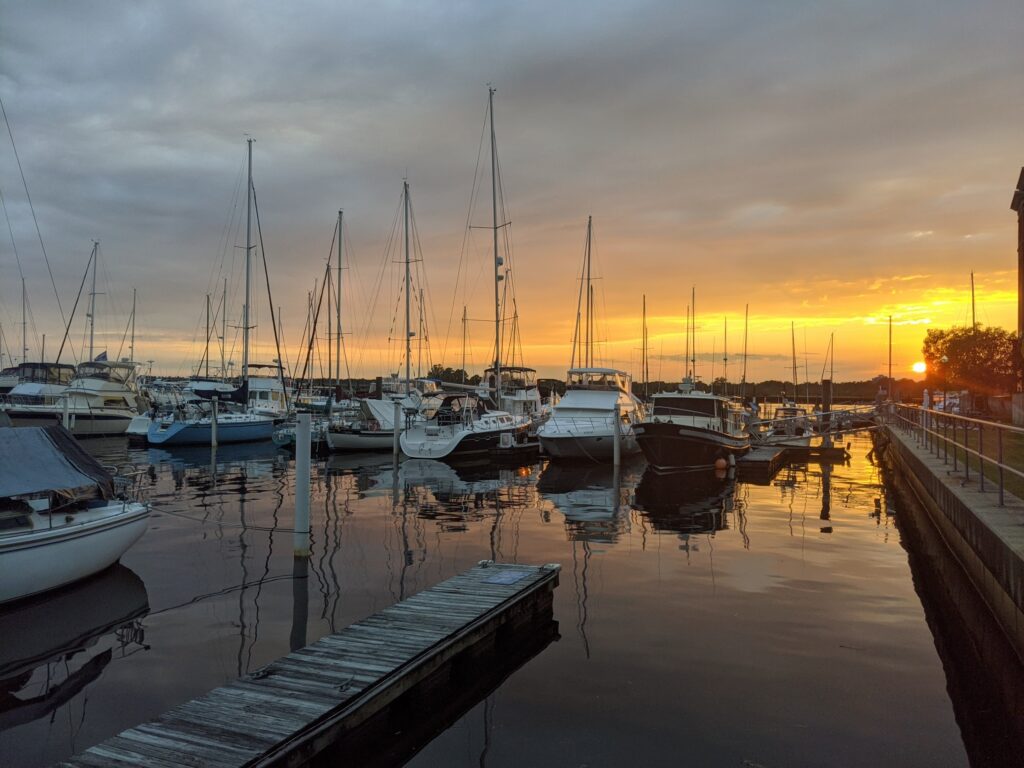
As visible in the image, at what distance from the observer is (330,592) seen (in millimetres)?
11078

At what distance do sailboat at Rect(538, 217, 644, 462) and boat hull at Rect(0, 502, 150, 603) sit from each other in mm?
18930

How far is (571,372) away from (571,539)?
1900 cm

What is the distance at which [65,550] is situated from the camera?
1084cm

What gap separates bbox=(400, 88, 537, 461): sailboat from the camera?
31.6 m

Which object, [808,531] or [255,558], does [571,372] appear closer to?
[808,531]

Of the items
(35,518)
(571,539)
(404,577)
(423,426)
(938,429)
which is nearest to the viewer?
(35,518)

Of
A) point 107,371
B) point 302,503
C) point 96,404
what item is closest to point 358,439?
point 96,404

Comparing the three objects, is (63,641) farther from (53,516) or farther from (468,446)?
(468,446)

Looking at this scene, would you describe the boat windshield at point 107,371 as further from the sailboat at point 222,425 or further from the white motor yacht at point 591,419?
the white motor yacht at point 591,419

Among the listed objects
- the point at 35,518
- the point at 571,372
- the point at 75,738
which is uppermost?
the point at 571,372

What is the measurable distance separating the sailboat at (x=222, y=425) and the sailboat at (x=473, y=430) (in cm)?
1153

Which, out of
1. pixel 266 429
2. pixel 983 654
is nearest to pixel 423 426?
pixel 266 429

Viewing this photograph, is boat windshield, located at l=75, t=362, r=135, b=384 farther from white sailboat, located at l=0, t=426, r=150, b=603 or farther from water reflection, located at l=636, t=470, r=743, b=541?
white sailboat, located at l=0, t=426, r=150, b=603

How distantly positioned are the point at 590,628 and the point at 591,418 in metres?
22.0
